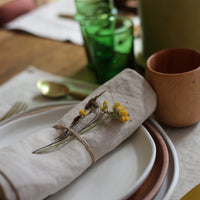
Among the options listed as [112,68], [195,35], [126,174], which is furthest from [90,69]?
[126,174]

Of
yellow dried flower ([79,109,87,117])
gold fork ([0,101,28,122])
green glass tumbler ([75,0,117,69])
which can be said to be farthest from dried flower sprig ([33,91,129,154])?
green glass tumbler ([75,0,117,69])

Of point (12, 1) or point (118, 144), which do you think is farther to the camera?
point (12, 1)

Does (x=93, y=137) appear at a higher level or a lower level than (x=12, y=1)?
higher

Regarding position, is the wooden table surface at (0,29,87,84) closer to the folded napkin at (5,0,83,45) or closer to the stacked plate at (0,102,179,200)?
the folded napkin at (5,0,83,45)

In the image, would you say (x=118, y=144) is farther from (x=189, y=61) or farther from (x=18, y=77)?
(x=18, y=77)

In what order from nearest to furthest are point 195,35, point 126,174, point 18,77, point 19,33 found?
point 126,174 → point 195,35 → point 18,77 → point 19,33

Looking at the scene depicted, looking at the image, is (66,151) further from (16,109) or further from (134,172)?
(16,109)

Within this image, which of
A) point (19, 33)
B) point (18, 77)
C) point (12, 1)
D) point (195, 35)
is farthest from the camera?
point (12, 1)

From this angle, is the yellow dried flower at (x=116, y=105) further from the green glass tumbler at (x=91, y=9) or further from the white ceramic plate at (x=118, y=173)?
the green glass tumbler at (x=91, y=9)
